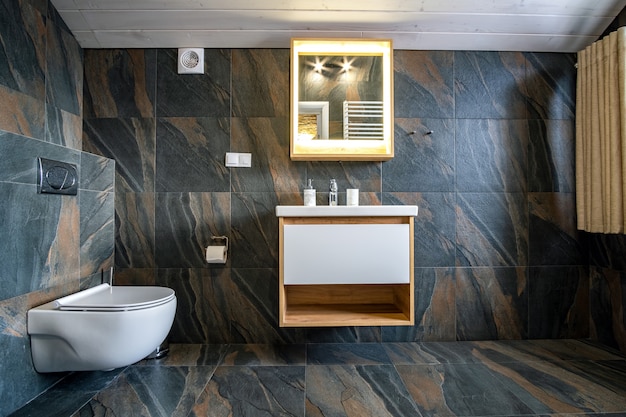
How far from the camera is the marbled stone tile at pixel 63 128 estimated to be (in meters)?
1.83

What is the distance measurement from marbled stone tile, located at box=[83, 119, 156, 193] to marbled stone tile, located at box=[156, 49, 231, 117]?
0.18 metres

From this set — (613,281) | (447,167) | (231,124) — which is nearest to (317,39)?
(231,124)

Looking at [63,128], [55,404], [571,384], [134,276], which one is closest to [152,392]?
[55,404]

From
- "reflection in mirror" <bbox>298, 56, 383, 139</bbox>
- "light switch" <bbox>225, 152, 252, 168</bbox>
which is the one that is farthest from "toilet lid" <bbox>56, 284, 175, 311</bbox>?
"reflection in mirror" <bbox>298, 56, 383, 139</bbox>

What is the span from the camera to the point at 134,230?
209 centimetres

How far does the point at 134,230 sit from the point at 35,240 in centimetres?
61

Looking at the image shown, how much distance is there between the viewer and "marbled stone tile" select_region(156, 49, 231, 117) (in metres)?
2.11

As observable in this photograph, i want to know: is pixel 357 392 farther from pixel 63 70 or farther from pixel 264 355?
pixel 63 70

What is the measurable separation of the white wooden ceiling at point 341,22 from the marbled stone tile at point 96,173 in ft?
2.54

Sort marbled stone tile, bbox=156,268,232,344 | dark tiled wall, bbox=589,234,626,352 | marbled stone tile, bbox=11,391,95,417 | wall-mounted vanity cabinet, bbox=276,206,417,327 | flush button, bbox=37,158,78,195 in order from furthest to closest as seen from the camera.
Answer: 1. marbled stone tile, bbox=156,268,232,344
2. dark tiled wall, bbox=589,234,626,352
3. wall-mounted vanity cabinet, bbox=276,206,417,327
4. flush button, bbox=37,158,78,195
5. marbled stone tile, bbox=11,391,95,417

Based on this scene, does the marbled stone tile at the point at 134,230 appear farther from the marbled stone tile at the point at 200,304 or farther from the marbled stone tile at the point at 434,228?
the marbled stone tile at the point at 434,228

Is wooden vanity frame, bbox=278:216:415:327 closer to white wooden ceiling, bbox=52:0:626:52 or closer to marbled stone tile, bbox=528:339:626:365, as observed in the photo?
marbled stone tile, bbox=528:339:626:365

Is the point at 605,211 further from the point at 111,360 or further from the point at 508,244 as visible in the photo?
the point at 111,360

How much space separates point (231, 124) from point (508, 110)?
1838 millimetres
